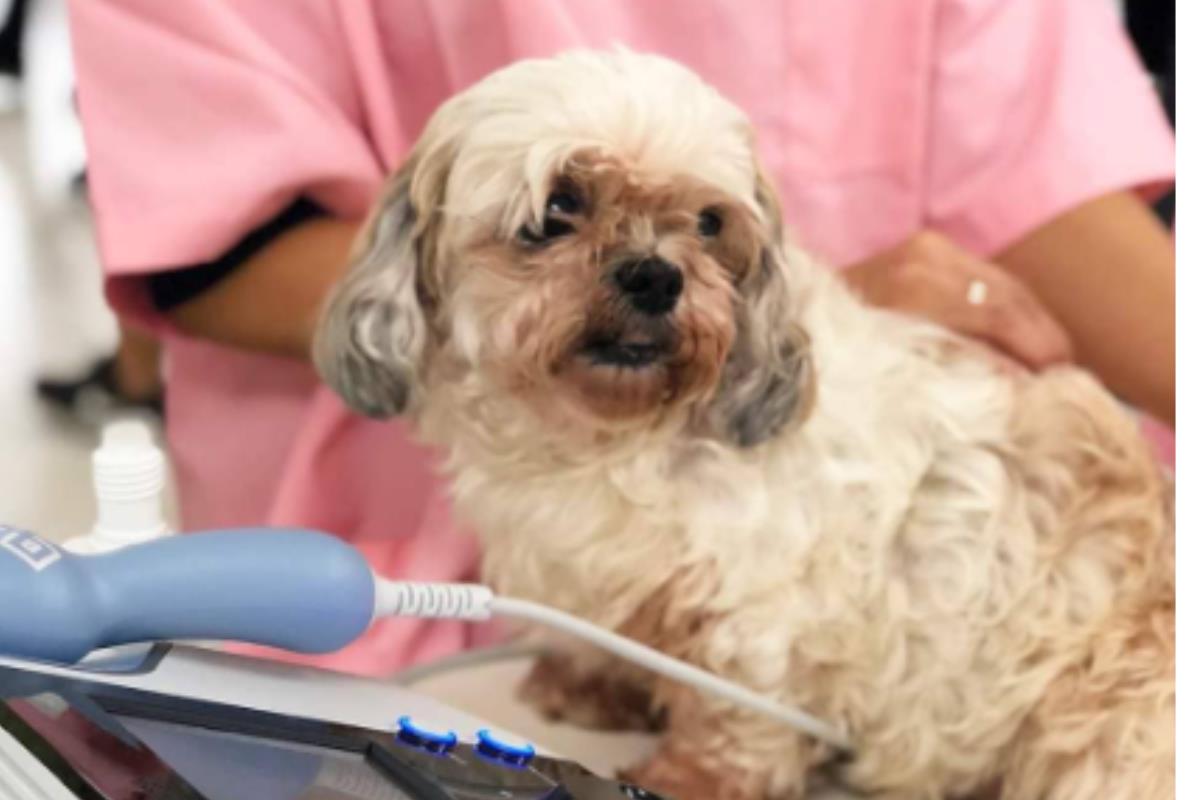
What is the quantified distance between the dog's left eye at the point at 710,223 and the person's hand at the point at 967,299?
249mm

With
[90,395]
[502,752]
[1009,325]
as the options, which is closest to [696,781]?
[502,752]

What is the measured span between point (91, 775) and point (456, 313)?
446 millimetres

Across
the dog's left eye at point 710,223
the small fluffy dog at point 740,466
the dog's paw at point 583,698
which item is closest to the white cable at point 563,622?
the small fluffy dog at point 740,466

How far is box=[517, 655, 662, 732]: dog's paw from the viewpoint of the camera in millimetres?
1033

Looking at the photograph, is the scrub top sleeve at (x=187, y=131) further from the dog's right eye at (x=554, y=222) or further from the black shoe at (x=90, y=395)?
the black shoe at (x=90, y=395)

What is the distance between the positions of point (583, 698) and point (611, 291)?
33cm

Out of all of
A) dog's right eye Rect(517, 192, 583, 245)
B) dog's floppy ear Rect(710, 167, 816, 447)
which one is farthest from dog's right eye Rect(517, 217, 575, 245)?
dog's floppy ear Rect(710, 167, 816, 447)

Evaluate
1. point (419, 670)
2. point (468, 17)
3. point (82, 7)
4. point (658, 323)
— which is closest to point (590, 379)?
point (658, 323)

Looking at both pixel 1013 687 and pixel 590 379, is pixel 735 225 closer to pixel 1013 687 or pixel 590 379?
pixel 590 379

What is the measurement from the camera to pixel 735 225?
92 centimetres

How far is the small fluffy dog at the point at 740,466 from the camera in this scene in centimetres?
89

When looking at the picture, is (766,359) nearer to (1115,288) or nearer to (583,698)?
(583,698)

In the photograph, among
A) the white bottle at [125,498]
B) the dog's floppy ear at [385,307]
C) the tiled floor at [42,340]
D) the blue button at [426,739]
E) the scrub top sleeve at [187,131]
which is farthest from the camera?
the tiled floor at [42,340]

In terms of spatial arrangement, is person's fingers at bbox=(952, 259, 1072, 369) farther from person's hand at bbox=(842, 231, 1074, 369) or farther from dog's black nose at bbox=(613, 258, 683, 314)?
→ dog's black nose at bbox=(613, 258, 683, 314)
